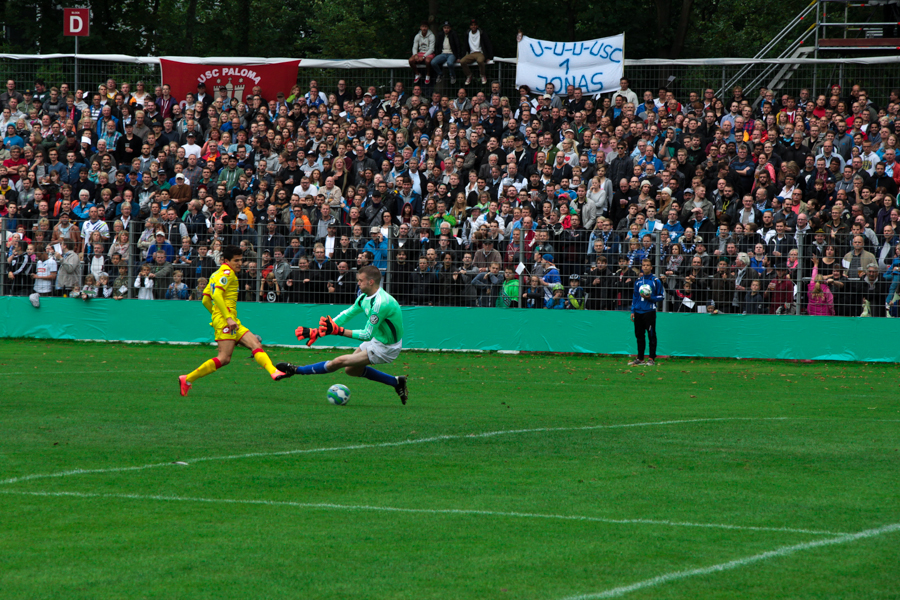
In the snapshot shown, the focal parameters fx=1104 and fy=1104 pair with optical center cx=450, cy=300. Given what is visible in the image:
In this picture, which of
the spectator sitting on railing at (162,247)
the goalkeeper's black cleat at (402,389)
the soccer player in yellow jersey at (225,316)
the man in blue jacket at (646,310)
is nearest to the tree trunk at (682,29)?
the man in blue jacket at (646,310)

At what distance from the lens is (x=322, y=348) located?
23172mm

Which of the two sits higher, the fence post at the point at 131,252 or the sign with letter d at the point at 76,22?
the sign with letter d at the point at 76,22

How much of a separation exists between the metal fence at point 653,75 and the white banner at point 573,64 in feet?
2.28

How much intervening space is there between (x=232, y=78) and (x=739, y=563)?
26.4 metres

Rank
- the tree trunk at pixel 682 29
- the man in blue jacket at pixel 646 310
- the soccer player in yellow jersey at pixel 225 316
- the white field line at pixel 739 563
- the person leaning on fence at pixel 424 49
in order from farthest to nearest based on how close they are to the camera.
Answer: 1. the tree trunk at pixel 682 29
2. the person leaning on fence at pixel 424 49
3. the man in blue jacket at pixel 646 310
4. the soccer player in yellow jersey at pixel 225 316
5. the white field line at pixel 739 563

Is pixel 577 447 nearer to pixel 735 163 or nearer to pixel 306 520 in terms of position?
pixel 306 520

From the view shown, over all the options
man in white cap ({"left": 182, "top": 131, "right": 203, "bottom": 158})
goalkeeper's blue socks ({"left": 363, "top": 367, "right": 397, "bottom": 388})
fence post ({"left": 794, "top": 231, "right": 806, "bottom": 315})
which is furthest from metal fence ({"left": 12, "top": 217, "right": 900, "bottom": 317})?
goalkeeper's blue socks ({"left": 363, "top": 367, "right": 397, "bottom": 388})

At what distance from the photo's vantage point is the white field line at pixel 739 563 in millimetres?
5500

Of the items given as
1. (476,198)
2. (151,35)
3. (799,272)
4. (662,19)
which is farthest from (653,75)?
(151,35)

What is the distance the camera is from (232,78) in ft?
99.3

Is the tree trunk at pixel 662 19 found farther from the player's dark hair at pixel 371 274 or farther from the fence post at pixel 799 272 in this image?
the player's dark hair at pixel 371 274

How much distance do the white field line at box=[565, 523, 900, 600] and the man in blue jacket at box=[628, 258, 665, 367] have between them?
1362 centimetres

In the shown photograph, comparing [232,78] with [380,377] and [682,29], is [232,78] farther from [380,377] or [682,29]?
[380,377]

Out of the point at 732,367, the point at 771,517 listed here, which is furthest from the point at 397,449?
the point at 732,367
